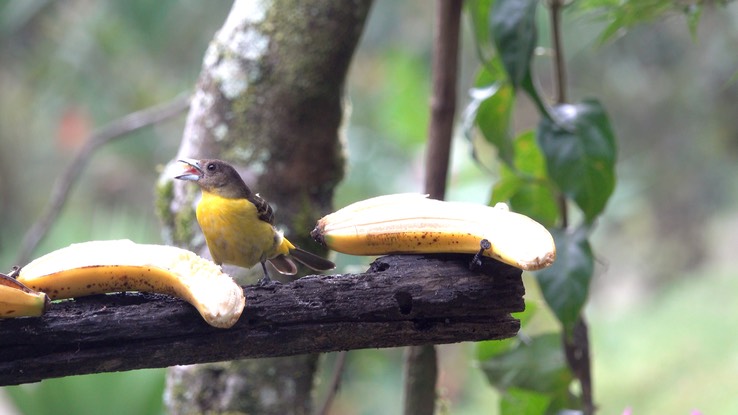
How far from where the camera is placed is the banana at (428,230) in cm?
117

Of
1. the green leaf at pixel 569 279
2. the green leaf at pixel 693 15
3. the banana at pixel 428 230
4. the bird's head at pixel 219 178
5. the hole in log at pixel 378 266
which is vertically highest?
the bird's head at pixel 219 178

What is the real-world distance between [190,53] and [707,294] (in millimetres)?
5002

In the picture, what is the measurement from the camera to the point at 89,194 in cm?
671

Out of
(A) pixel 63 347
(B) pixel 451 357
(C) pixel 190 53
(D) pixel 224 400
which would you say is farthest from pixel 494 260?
(C) pixel 190 53

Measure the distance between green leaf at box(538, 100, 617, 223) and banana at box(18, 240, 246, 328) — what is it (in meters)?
1.01

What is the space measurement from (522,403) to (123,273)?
1.34 m

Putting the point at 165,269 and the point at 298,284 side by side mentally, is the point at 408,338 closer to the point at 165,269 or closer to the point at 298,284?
the point at 298,284

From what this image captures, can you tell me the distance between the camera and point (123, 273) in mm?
1206

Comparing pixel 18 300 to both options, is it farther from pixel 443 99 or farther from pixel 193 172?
pixel 443 99

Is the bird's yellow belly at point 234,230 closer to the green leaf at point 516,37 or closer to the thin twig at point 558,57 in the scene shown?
the green leaf at point 516,37

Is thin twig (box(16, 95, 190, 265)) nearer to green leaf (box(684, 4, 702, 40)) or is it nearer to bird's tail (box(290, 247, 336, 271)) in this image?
bird's tail (box(290, 247, 336, 271))

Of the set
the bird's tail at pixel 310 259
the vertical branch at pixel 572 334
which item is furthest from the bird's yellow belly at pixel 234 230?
the vertical branch at pixel 572 334

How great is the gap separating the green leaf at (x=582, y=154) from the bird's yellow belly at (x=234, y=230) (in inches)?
29.0

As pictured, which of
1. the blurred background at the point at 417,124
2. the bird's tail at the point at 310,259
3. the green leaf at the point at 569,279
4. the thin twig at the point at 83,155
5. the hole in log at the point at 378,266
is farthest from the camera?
the blurred background at the point at 417,124
